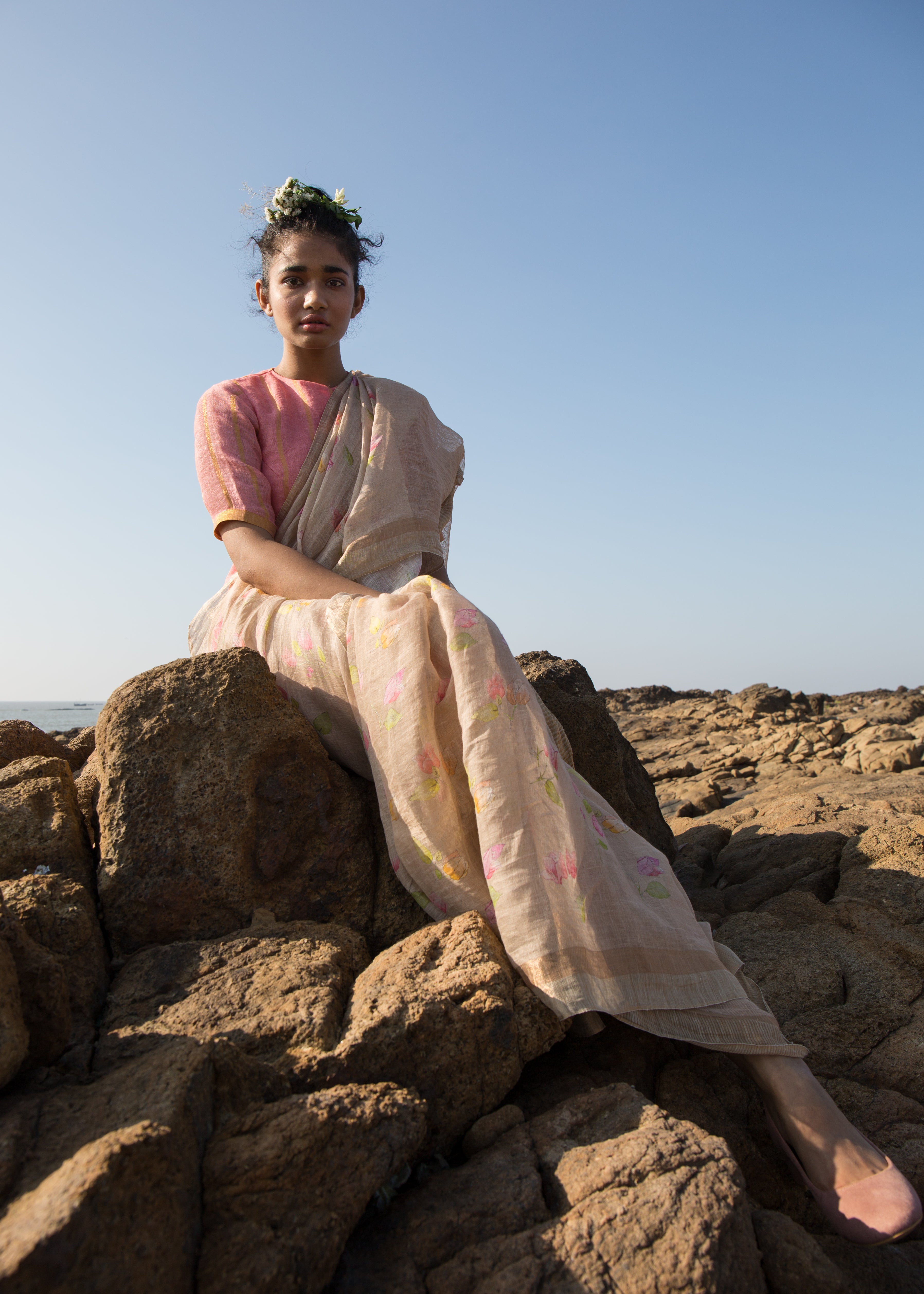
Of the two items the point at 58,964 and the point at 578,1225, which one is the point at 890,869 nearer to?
the point at 578,1225

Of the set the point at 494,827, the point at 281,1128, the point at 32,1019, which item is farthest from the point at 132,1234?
the point at 494,827

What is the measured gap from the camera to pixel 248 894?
2158 millimetres

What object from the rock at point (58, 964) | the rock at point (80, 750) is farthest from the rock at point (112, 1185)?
the rock at point (80, 750)

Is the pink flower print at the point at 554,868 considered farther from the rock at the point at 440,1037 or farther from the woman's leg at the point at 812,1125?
the woman's leg at the point at 812,1125

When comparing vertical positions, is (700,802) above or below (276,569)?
below

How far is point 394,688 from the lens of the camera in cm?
215

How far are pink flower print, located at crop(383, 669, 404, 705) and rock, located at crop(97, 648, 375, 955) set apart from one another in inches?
12.7

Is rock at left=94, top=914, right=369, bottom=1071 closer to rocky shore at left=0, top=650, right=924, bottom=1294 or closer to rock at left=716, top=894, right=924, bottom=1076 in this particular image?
rocky shore at left=0, top=650, right=924, bottom=1294

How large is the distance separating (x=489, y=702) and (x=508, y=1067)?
2.69 feet

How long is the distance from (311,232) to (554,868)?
2.52 meters

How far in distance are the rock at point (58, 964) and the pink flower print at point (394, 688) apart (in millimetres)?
896

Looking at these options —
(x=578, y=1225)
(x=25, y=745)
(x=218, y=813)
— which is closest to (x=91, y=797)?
(x=218, y=813)

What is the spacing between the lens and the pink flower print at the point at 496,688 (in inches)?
80.1

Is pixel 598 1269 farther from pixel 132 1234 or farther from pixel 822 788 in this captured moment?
pixel 822 788
